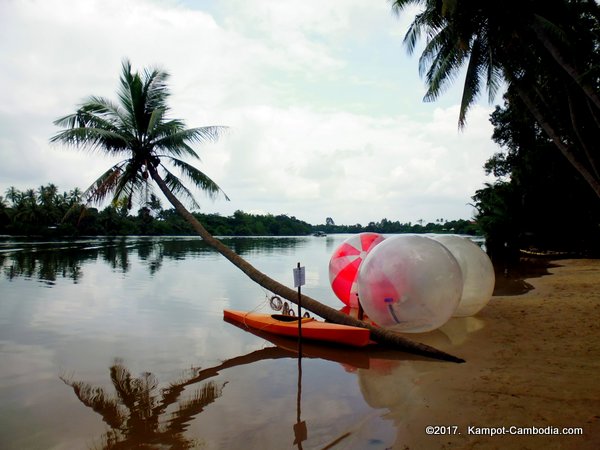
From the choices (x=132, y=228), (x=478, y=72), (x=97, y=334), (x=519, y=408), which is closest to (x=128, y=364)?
(x=97, y=334)

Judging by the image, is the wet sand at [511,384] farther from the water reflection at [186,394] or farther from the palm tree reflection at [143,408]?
the palm tree reflection at [143,408]

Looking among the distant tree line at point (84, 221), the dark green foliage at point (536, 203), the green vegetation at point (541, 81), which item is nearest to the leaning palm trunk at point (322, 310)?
the green vegetation at point (541, 81)

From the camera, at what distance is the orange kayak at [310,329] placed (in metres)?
8.86

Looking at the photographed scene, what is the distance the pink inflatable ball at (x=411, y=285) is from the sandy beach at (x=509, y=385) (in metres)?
1.00

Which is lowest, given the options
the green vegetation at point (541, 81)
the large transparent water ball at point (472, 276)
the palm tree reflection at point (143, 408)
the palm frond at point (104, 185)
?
the palm tree reflection at point (143, 408)

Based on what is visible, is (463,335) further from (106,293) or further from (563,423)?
(106,293)

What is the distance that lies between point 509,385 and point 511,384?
6 centimetres

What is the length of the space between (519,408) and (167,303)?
12.5m

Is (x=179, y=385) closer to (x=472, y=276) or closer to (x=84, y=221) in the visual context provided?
(x=472, y=276)

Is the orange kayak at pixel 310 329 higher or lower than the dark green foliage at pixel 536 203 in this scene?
lower

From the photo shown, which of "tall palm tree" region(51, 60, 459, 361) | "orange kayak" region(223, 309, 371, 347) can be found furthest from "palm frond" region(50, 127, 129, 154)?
"orange kayak" region(223, 309, 371, 347)
